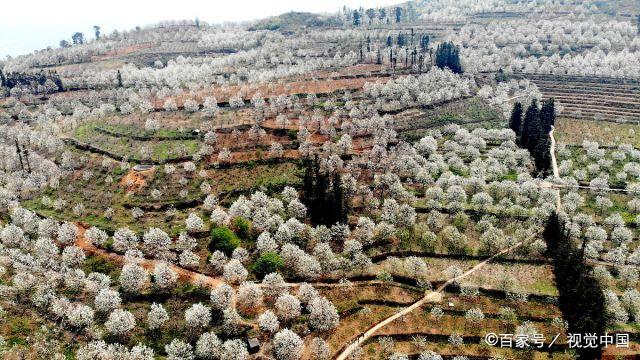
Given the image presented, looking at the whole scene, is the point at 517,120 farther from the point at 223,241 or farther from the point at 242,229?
the point at 223,241

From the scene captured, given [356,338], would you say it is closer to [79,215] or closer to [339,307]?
[339,307]

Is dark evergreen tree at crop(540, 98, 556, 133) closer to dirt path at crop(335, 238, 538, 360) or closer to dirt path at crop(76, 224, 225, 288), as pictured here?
dirt path at crop(335, 238, 538, 360)

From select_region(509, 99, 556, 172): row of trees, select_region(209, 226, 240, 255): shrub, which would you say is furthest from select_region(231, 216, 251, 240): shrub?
select_region(509, 99, 556, 172): row of trees

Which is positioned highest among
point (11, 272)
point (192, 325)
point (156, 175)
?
point (156, 175)

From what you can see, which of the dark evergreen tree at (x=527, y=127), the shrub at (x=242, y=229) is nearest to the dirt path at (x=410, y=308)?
the shrub at (x=242, y=229)

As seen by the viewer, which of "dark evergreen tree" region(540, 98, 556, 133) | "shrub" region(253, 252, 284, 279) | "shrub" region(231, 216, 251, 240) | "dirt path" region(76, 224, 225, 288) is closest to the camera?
"dirt path" region(76, 224, 225, 288)

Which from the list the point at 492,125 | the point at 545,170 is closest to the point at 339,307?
the point at 545,170

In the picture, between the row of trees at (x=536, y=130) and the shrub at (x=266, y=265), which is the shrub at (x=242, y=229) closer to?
the shrub at (x=266, y=265)
